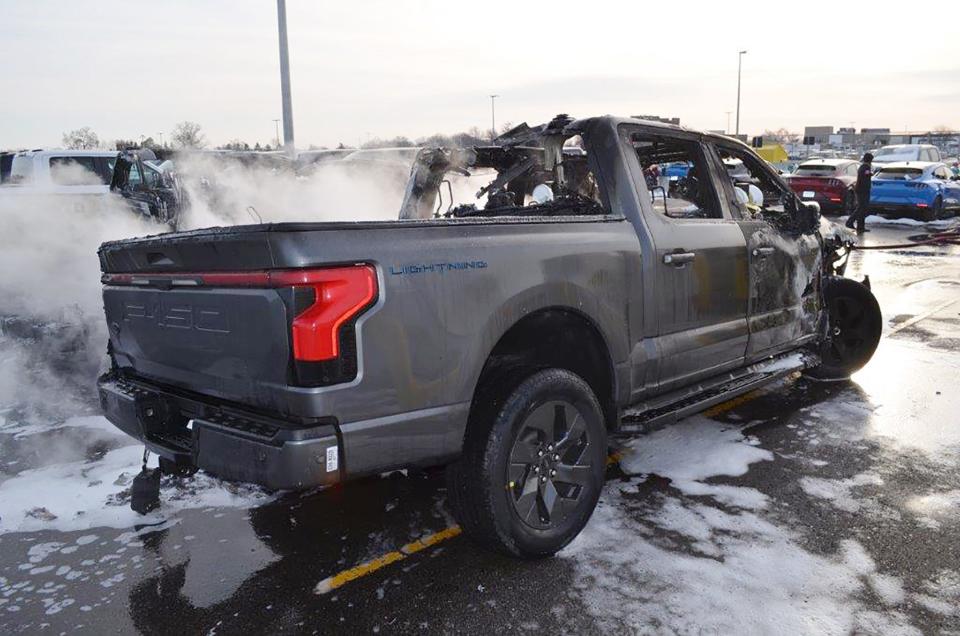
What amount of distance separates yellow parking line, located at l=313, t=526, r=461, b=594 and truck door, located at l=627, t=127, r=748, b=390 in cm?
135

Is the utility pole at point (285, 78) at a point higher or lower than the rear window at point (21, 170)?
higher

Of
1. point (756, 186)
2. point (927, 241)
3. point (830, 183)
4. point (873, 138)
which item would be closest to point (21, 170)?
point (756, 186)

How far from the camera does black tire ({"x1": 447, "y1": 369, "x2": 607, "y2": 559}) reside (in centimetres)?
275

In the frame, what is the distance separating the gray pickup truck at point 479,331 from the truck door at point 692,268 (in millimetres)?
13

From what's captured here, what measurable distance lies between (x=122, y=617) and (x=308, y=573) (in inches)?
27.7

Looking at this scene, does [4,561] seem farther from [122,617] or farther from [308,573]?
[308,573]

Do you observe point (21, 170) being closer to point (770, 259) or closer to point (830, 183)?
point (770, 259)

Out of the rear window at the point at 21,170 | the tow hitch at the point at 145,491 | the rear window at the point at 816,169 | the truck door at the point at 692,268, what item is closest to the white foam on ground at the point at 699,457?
the truck door at the point at 692,268

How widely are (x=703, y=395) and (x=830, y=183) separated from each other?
720 inches

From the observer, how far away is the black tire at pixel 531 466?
2754 mm

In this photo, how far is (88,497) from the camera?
3.69 meters

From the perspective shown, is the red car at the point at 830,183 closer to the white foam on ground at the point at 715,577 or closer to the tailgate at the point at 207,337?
the white foam on ground at the point at 715,577

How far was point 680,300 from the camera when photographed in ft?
12.0

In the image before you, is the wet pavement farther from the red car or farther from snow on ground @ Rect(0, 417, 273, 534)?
the red car
